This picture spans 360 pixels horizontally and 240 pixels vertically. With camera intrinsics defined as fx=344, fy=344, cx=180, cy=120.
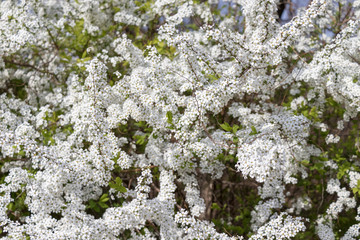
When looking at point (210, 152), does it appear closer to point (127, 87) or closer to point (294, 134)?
point (294, 134)

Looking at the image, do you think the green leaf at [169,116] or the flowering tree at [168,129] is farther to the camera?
the green leaf at [169,116]

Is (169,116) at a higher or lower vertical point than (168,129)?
higher

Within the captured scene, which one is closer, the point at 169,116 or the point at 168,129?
the point at 169,116

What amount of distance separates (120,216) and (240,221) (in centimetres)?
300

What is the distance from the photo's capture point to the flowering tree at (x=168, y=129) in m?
3.58

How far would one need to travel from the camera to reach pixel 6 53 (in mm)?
5160

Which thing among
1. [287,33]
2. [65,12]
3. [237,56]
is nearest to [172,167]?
[237,56]

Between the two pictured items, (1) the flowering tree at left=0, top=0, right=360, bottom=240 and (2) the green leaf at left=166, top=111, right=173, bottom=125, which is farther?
(2) the green leaf at left=166, top=111, right=173, bottom=125

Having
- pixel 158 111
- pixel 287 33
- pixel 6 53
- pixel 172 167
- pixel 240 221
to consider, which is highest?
pixel 287 33

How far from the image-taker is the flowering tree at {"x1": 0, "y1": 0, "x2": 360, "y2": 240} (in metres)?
3.58

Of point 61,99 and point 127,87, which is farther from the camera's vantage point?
point 61,99

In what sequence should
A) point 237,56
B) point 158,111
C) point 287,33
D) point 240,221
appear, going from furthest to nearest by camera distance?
point 240,221, point 158,111, point 237,56, point 287,33

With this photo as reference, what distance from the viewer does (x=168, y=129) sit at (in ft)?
14.1

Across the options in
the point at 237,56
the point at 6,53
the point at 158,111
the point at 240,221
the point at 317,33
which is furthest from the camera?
the point at 317,33
